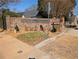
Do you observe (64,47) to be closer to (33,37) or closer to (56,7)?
(33,37)

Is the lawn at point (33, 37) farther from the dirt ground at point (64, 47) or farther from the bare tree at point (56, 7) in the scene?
the bare tree at point (56, 7)

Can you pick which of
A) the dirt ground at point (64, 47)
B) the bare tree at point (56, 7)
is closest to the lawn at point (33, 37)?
the dirt ground at point (64, 47)

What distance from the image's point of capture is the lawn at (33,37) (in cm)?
220

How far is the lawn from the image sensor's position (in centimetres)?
220

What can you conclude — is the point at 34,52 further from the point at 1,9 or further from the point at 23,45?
the point at 1,9

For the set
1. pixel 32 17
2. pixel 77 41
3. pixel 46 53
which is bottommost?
pixel 46 53

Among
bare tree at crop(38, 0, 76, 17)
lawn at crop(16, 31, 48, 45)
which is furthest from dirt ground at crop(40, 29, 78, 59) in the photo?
bare tree at crop(38, 0, 76, 17)

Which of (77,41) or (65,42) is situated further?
(65,42)

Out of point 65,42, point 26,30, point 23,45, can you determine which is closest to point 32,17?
point 26,30

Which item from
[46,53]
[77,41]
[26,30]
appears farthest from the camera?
[26,30]

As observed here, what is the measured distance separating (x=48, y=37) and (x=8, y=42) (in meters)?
0.47

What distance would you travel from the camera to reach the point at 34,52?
2141 mm

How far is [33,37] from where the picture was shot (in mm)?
2219

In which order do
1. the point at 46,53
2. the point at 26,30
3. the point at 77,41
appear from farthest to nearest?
the point at 26,30 < the point at 46,53 < the point at 77,41
